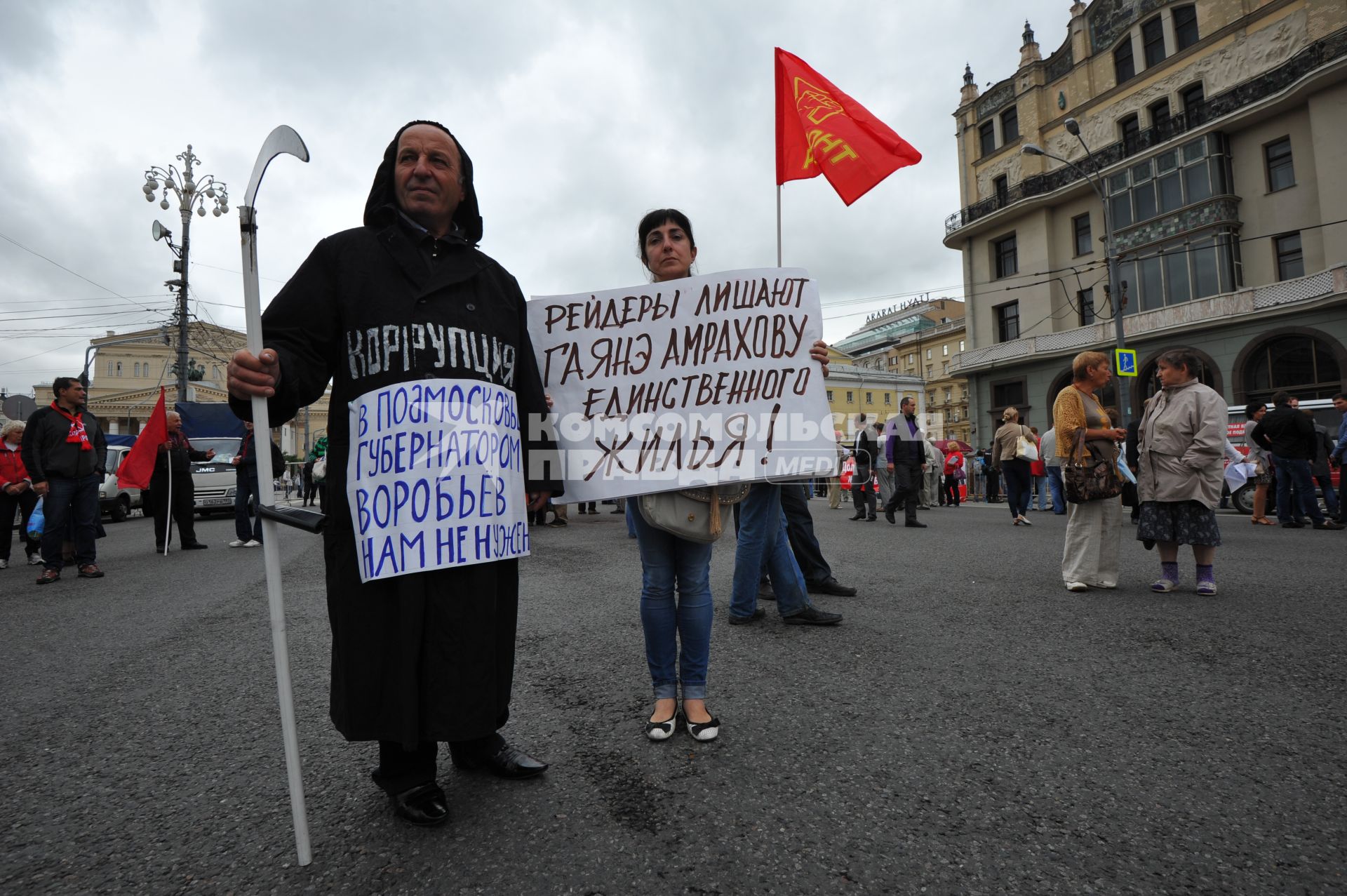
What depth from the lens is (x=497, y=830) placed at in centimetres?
177

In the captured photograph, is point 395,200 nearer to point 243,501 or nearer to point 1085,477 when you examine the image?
point 1085,477

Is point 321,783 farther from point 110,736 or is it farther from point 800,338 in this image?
point 800,338

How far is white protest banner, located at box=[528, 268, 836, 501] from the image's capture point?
8.38 feet

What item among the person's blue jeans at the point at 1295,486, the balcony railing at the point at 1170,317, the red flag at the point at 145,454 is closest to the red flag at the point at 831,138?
the red flag at the point at 145,454

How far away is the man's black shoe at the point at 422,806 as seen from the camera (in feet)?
5.90

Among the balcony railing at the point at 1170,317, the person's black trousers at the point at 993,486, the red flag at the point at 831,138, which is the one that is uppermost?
the balcony railing at the point at 1170,317

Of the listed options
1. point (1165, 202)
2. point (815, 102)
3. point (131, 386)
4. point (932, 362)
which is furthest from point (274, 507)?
point (131, 386)

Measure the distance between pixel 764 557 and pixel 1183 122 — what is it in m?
31.8

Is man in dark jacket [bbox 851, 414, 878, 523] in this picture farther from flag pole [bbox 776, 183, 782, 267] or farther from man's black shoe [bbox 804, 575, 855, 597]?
flag pole [bbox 776, 183, 782, 267]

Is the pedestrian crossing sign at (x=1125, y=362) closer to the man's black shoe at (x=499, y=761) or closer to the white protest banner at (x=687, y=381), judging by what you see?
the white protest banner at (x=687, y=381)

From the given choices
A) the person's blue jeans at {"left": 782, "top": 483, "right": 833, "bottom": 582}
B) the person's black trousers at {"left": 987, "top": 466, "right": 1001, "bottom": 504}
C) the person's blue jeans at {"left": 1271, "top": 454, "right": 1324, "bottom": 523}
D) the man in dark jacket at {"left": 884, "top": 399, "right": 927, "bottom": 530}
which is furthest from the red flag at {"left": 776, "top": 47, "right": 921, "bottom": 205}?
the person's black trousers at {"left": 987, "top": 466, "right": 1001, "bottom": 504}

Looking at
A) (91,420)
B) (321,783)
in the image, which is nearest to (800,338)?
(321,783)

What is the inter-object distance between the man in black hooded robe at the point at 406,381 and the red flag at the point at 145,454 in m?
8.36

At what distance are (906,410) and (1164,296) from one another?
23.3 m
